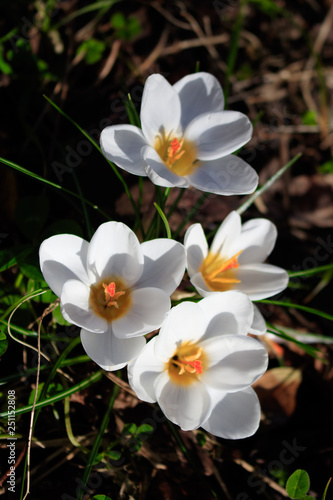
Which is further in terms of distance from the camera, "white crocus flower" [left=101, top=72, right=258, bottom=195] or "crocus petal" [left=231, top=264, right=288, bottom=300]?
"crocus petal" [left=231, top=264, right=288, bottom=300]

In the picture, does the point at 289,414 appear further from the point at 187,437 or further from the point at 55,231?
the point at 55,231

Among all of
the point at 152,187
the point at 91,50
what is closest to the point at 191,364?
the point at 152,187

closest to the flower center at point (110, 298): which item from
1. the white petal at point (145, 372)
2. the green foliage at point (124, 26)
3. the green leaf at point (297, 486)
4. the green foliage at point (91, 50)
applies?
the white petal at point (145, 372)

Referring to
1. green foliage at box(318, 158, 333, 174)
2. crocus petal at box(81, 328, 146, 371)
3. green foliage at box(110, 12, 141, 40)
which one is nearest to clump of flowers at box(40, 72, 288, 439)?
crocus petal at box(81, 328, 146, 371)

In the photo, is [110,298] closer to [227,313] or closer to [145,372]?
[145,372]

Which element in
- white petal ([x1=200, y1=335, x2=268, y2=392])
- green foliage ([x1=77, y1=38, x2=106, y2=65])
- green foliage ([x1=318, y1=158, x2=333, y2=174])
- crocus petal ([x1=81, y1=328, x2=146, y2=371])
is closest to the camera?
crocus petal ([x1=81, y1=328, x2=146, y2=371])

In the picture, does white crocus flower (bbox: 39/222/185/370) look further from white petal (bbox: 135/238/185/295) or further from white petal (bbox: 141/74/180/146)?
white petal (bbox: 141/74/180/146)
